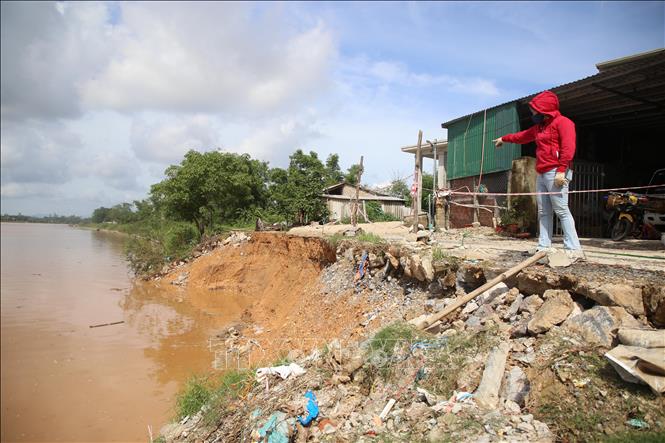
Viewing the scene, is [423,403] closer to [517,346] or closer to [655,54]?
[517,346]

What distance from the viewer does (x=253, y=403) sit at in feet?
12.6

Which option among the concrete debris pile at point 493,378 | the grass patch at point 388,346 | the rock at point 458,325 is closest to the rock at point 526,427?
the concrete debris pile at point 493,378

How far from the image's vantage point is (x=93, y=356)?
9.33m

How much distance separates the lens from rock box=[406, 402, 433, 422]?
2.75 meters

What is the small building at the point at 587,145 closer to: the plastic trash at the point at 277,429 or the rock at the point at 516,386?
the rock at the point at 516,386

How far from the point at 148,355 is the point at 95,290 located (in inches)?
360

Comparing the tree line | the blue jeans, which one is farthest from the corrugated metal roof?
the tree line

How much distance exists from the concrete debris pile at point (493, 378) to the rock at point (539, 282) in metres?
0.01

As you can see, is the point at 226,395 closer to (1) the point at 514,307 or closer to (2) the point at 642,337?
(1) the point at 514,307

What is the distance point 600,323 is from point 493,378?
3.16 ft

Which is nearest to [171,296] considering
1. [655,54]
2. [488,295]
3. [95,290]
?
[95,290]

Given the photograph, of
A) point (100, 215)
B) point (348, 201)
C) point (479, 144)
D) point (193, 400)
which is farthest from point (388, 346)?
point (100, 215)

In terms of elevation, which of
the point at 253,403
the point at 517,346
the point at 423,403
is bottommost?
the point at 253,403

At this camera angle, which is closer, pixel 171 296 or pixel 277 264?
pixel 277 264
